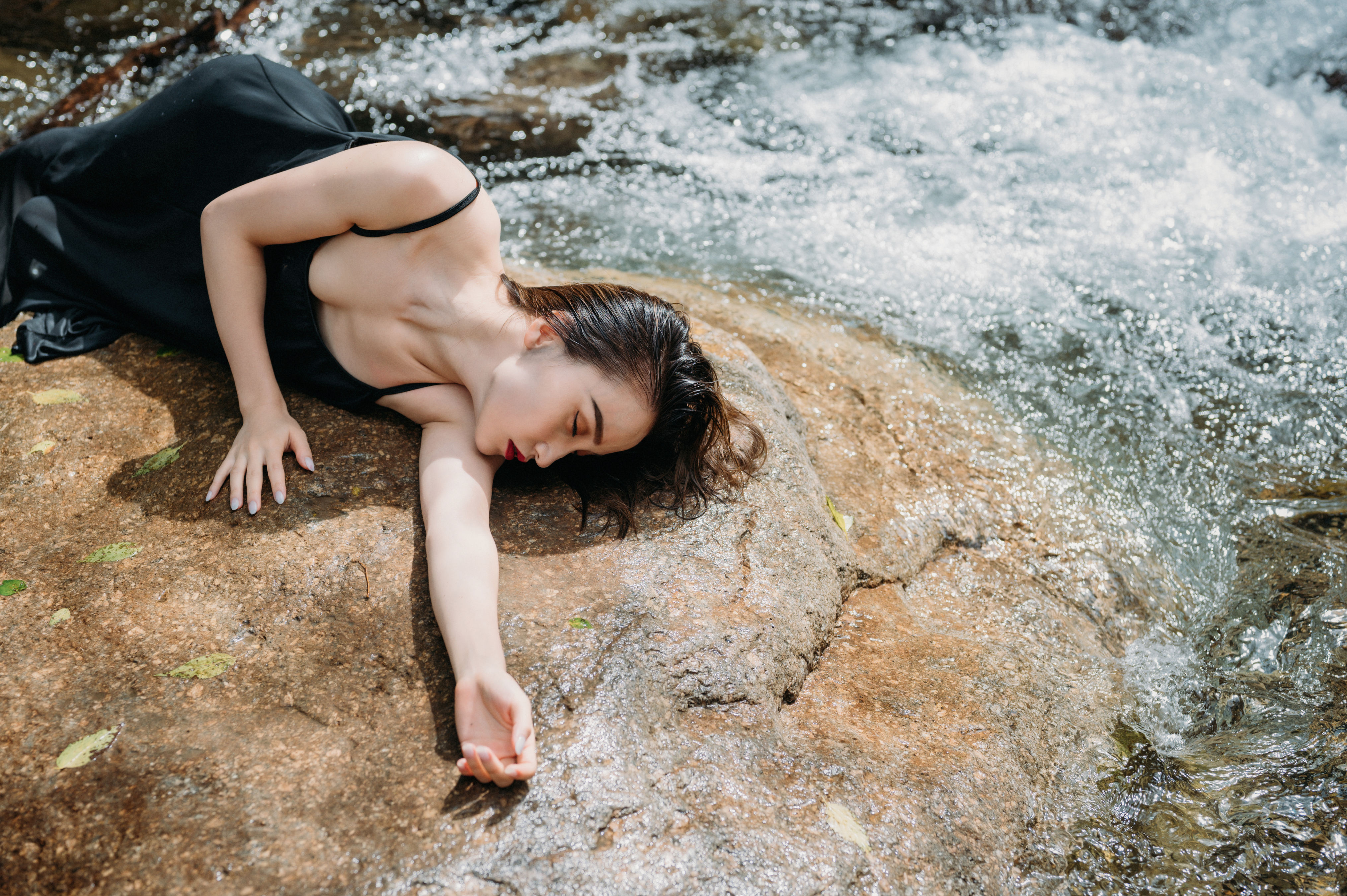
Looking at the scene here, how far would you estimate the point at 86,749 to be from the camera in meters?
2.27

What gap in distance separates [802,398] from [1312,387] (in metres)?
3.16

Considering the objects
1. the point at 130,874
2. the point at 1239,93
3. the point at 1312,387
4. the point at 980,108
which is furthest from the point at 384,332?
the point at 1239,93

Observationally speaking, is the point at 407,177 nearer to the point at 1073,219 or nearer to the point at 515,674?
the point at 515,674

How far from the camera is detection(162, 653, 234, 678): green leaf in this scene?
97.8 inches

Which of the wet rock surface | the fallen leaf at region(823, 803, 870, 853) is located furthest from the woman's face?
the fallen leaf at region(823, 803, 870, 853)

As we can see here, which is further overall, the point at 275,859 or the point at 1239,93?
the point at 1239,93

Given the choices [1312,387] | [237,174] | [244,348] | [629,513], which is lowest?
[1312,387]

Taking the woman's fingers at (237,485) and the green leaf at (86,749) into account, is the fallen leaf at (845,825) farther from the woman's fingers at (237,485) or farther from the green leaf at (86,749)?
the woman's fingers at (237,485)

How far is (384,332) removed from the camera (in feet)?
10.7

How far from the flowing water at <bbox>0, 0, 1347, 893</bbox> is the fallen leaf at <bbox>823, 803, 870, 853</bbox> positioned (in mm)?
539

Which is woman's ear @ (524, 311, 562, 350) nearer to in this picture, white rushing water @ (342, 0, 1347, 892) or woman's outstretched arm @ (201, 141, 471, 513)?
woman's outstretched arm @ (201, 141, 471, 513)

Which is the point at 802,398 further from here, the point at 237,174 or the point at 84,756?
the point at 84,756

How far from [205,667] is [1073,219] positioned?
622cm

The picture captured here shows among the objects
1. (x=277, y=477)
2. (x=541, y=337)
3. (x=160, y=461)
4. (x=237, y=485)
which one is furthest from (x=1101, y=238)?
(x=160, y=461)
